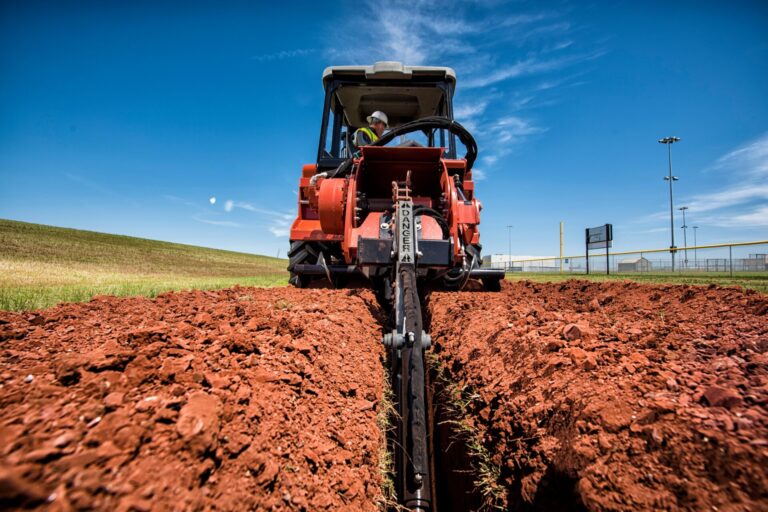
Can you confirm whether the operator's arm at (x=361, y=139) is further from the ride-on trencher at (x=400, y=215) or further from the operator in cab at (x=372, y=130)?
the ride-on trencher at (x=400, y=215)

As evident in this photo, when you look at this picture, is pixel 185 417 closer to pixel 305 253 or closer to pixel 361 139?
pixel 305 253

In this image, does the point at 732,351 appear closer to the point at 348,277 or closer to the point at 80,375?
the point at 80,375

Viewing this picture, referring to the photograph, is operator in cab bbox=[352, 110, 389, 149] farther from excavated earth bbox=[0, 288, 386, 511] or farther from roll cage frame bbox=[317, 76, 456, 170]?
excavated earth bbox=[0, 288, 386, 511]

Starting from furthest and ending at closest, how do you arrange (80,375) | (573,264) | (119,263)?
(573,264)
(119,263)
(80,375)

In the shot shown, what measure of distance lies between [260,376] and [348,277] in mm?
3293

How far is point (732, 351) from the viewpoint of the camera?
181cm

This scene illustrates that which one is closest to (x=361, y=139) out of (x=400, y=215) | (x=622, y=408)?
(x=400, y=215)

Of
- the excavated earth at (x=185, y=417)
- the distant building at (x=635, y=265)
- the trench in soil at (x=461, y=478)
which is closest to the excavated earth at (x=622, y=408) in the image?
the trench in soil at (x=461, y=478)

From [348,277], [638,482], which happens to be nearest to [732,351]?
[638,482]

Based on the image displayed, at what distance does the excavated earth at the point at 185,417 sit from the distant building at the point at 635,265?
31.8 meters

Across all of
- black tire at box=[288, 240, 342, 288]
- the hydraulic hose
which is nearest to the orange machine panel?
the hydraulic hose

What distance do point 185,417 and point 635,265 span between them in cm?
3503

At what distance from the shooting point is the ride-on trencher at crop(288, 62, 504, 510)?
2.04m

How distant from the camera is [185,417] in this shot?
1.21 meters
